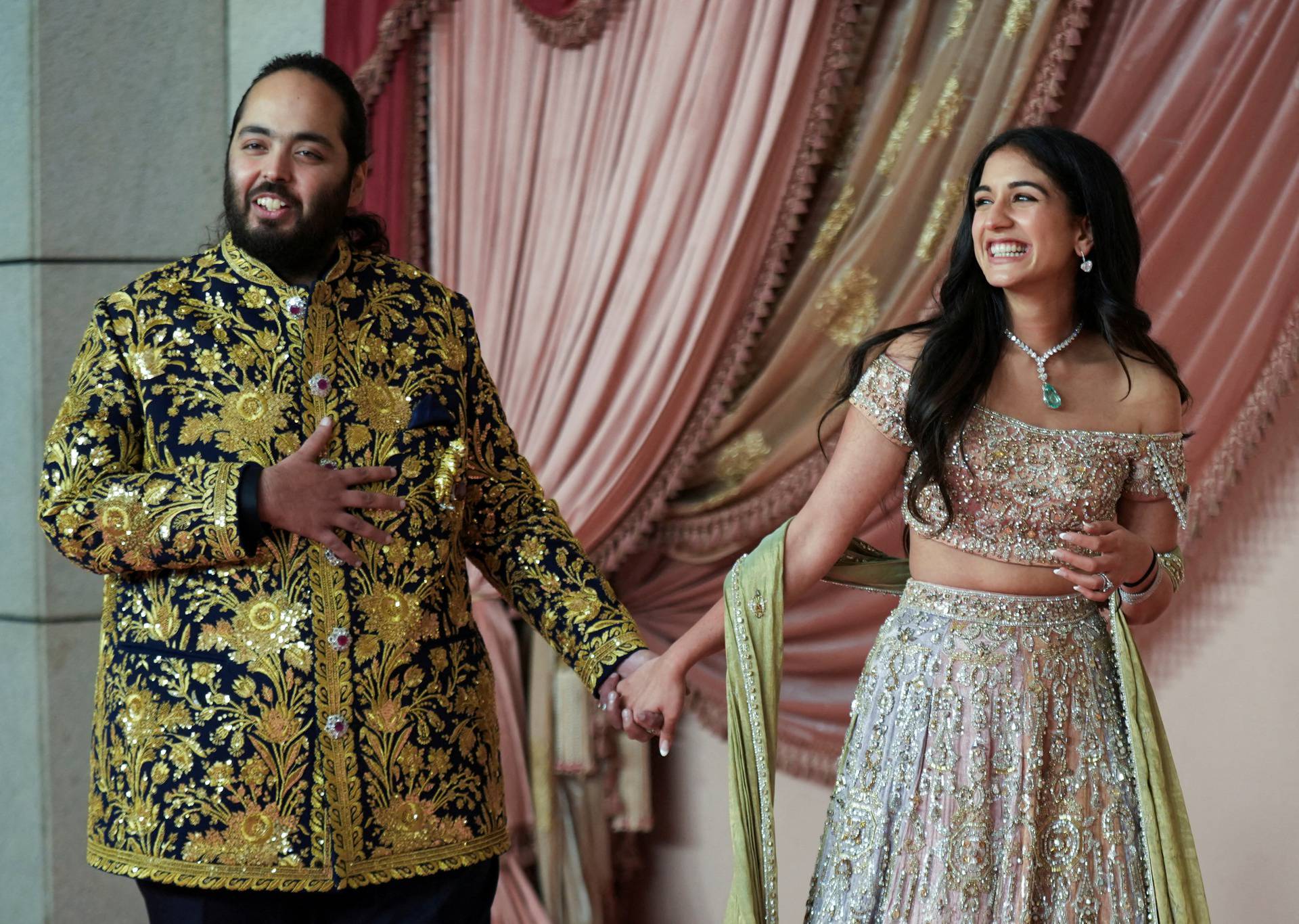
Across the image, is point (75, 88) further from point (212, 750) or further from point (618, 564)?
point (212, 750)

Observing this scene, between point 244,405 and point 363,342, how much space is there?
0.57 ft

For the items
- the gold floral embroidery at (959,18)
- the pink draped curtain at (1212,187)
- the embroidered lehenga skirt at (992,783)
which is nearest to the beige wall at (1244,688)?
the pink draped curtain at (1212,187)

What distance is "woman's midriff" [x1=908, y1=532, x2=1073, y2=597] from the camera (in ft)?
6.53

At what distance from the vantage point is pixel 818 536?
2.04 meters

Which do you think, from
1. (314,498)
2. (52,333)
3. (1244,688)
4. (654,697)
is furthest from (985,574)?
(52,333)

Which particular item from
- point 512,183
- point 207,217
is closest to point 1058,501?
point 512,183

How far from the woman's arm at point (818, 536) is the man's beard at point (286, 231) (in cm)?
71

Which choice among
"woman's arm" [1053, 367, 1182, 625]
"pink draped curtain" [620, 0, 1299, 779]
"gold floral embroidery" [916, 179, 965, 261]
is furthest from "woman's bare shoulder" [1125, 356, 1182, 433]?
"gold floral embroidery" [916, 179, 965, 261]

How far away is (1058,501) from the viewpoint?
1.96 metres

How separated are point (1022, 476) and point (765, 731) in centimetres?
49

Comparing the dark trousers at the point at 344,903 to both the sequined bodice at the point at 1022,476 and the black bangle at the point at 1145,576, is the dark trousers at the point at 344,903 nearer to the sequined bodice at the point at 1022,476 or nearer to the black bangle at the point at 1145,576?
the sequined bodice at the point at 1022,476

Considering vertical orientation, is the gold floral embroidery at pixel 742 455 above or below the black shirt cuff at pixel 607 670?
above

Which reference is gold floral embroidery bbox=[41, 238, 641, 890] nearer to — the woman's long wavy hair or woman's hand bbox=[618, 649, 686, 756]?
woman's hand bbox=[618, 649, 686, 756]

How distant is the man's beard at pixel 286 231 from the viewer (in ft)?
6.22
